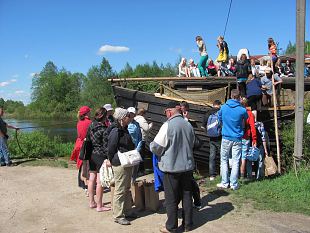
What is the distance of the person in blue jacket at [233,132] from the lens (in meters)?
6.55

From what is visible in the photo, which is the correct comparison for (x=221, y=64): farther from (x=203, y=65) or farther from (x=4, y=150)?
(x=4, y=150)

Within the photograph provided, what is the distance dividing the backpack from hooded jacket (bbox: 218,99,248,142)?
62 cm

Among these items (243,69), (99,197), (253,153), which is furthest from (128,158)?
(243,69)

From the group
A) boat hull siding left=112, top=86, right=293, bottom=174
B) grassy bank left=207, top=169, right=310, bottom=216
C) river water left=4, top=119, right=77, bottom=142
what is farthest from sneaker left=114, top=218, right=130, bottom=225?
river water left=4, top=119, right=77, bottom=142

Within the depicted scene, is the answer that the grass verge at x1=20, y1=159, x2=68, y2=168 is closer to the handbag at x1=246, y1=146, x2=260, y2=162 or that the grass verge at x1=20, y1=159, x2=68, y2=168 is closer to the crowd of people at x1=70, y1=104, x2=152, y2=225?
the crowd of people at x1=70, y1=104, x2=152, y2=225

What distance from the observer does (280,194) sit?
20.3ft

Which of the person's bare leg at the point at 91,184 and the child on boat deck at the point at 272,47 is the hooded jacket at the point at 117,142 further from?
the child on boat deck at the point at 272,47

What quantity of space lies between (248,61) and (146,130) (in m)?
3.58

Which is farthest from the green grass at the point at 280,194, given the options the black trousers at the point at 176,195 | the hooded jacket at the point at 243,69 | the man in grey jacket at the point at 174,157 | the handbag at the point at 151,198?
the hooded jacket at the point at 243,69

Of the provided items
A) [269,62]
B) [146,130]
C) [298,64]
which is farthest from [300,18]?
[146,130]

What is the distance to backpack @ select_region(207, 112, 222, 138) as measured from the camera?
7348 millimetres

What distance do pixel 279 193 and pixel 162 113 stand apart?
4.23 metres

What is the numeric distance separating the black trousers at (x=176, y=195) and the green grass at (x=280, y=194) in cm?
146

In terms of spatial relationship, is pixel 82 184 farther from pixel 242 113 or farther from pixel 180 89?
pixel 180 89
